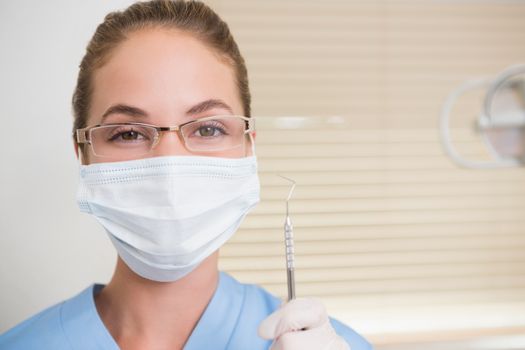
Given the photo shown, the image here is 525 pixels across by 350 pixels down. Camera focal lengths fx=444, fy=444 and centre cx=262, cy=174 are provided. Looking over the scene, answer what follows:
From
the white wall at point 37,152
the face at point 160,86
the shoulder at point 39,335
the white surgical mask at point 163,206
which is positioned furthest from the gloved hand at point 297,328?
the white wall at point 37,152

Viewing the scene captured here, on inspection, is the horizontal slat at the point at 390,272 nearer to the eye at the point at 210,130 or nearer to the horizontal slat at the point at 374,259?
the horizontal slat at the point at 374,259

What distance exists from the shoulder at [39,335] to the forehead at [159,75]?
44 cm

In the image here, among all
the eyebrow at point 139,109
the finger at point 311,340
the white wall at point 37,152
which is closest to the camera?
the finger at point 311,340

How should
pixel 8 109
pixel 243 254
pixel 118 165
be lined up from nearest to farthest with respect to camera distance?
pixel 118 165 < pixel 8 109 < pixel 243 254

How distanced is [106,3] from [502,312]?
5.50ft

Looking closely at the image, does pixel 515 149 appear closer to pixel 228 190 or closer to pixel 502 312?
pixel 228 190

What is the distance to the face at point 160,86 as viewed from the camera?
0.82 metres

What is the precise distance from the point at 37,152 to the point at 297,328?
904mm

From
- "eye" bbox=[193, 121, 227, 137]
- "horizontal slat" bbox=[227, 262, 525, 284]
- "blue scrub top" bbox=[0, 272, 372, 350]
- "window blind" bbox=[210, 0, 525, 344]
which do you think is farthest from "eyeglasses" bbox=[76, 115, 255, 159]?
"horizontal slat" bbox=[227, 262, 525, 284]

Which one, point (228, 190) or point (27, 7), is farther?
point (27, 7)

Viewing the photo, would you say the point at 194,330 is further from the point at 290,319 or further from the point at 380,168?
the point at 380,168

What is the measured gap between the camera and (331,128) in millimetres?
1548

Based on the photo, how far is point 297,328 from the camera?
737 millimetres

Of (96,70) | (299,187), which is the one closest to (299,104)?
(299,187)
